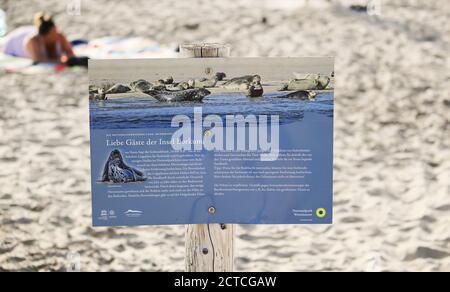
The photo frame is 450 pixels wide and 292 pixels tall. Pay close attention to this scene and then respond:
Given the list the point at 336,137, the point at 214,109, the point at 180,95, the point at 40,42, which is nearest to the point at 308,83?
the point at 214,109

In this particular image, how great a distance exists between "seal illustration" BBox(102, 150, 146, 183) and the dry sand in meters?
0.50

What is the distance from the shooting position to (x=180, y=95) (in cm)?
206

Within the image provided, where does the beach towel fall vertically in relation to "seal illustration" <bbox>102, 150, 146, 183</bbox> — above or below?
above

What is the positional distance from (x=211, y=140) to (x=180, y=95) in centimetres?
21

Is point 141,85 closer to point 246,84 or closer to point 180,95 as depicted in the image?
point 180,95

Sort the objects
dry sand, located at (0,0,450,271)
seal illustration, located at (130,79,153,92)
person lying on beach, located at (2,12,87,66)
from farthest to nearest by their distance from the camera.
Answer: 1. dry sand, located at (0,0,450,271)
2. person lying on beach, located at (2,12,87,66)
3. seal illustration, located at (130,79,153,92)

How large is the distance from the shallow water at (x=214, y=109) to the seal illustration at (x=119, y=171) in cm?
12

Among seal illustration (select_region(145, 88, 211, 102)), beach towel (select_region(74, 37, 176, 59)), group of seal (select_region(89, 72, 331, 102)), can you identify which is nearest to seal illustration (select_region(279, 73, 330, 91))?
group of seal (select_region(89, 72, 331, 102))

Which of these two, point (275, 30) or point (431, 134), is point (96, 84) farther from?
point (431, 134)

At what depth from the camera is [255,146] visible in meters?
2.09

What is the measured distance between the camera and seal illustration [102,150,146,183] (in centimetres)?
209

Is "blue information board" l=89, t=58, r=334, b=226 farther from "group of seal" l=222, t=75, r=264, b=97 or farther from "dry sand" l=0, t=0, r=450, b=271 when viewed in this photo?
"dry sand" l=0, t=0, r=450, b=271

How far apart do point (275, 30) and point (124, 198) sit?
3.27 ft
